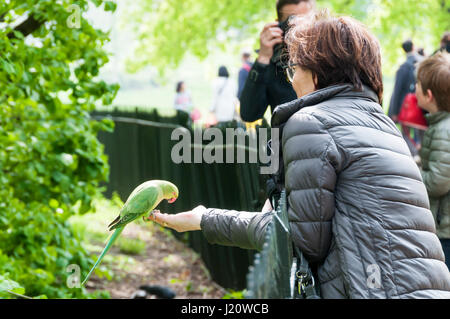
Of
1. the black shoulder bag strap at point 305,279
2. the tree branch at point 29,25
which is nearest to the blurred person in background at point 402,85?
the tree branch at point 29,25

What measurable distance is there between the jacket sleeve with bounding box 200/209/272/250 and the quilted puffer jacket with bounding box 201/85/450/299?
0.17 ft

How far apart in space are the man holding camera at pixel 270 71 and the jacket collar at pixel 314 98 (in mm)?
1622

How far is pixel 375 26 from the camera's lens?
647 inches

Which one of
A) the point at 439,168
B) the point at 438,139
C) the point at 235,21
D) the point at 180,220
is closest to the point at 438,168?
the point at 439,168

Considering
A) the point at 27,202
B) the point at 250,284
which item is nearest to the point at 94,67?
the point at 27,202

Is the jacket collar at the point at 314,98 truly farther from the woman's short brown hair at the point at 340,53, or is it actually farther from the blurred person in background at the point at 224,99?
the blurred person in background at the point at 224,99

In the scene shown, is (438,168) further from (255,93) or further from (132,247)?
(132,247)

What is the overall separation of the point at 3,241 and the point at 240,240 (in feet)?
8.14

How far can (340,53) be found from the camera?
8.36 feet

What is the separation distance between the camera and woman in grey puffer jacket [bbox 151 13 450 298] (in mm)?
2260

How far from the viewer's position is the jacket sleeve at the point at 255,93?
425 cm

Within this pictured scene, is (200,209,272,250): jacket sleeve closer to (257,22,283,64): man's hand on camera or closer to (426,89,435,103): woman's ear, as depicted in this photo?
(257,22,283,64): man's hand on camera
